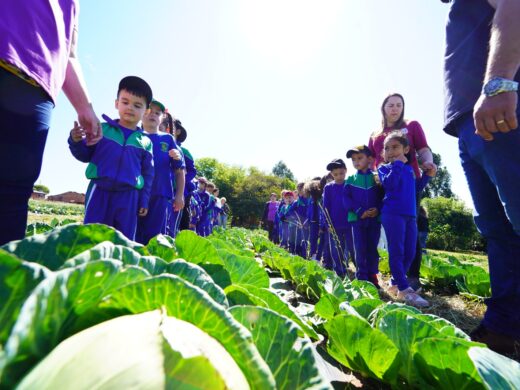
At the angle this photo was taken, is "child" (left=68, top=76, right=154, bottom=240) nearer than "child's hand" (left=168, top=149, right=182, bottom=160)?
Yes

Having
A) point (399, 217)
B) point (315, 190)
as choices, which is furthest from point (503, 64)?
point (315, 190)

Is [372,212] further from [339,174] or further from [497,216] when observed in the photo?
[497,216]

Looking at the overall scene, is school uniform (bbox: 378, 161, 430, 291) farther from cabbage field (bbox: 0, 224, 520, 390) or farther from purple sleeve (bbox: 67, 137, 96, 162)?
purple sleeve (bbox: 67, 137, 96, 162)

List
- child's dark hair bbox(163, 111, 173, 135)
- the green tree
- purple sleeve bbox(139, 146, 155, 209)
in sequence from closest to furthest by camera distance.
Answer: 1. purple sleeve bbox(139, 146, 155, 209)
2. child's dark hair bbox(163, 111, 173, 135)
3. the green tree

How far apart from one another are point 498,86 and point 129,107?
2791 millimetres

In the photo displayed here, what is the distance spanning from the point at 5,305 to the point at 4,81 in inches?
45.7

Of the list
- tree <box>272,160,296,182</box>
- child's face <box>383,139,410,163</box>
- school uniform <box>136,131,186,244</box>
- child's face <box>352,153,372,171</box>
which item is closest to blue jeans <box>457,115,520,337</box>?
child's face <box>383,139,410,163</box>

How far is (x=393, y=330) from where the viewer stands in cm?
138

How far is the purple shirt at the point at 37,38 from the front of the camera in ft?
4.29

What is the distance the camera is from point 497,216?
2.11 metres

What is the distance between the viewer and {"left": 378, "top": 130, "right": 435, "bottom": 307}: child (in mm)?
3494

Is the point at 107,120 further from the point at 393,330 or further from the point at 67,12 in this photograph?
the point at 393,330

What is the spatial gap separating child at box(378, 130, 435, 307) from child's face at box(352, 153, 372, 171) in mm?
785

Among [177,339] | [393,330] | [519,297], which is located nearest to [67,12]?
[177,339]
